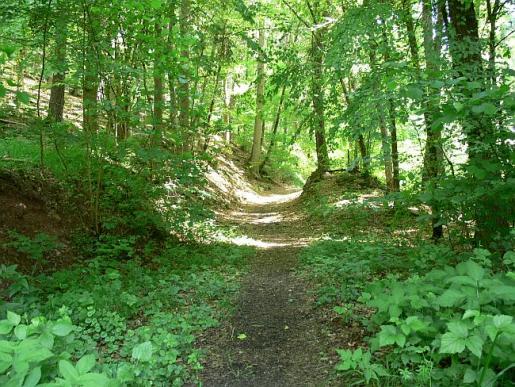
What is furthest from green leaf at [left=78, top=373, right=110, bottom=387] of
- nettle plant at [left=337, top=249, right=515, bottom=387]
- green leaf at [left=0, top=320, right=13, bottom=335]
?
nettle plant at [left=337, top=249, right=515, bottom=387]

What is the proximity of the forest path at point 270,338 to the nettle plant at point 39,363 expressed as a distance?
171 cm

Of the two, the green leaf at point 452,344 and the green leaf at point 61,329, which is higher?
the green leaf at point 61,329

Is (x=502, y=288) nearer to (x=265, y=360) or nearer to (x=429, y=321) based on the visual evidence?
(x=429, y=321)

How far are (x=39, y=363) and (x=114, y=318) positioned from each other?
2609mm

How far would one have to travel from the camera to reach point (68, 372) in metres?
2.00

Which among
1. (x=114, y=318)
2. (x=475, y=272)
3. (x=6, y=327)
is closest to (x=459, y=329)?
(x=475, y=272)

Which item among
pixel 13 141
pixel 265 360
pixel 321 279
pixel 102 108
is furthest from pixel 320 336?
pixel 13 141

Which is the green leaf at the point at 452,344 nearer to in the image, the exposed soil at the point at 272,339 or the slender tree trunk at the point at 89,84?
the exposed soil at the point at 272,339

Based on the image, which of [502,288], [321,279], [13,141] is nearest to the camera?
[502,288]

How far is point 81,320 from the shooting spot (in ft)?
15.3

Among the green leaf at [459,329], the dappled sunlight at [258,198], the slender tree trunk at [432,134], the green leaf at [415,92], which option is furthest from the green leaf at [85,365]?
the dappled sunlight at [258,198]

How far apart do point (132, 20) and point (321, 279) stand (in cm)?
514

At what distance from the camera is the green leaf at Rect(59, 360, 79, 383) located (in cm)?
197

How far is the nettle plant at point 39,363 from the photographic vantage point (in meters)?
1.94
